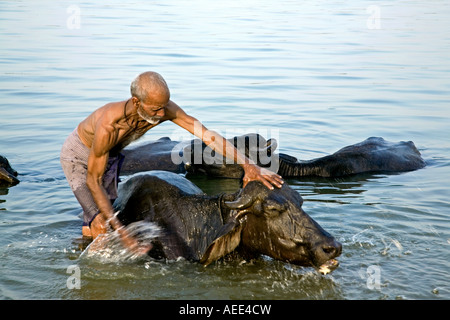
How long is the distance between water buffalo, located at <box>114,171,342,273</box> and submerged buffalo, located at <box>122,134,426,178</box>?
2.30m

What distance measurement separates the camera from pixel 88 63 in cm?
1595

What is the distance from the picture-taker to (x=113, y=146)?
207 inches

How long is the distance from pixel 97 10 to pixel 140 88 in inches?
950

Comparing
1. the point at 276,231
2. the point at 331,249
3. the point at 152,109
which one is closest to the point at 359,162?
the point at 276,231

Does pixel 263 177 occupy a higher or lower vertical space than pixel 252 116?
lower

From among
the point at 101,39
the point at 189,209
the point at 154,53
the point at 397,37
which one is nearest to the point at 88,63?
the point at 154,53

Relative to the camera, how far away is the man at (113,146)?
480 centimetres

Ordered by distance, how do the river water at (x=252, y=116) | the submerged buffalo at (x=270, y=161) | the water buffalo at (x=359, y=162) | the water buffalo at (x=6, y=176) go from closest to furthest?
the river water at (x=252, y=116), the water buffalo at (x=6, y=176), the submerged buffalo at (x=270, y=161), the water buffalo at (x=359, y=162)

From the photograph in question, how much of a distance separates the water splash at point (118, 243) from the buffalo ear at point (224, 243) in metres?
0.59

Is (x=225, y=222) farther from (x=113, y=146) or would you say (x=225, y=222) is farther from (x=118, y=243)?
(x=113, y=146)

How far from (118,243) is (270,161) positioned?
116 inches

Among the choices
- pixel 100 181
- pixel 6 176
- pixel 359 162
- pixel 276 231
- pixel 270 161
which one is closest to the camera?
pixel 276 231

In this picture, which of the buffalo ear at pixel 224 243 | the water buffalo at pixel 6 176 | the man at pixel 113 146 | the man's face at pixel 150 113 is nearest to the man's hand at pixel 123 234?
the man at pixel 113 146

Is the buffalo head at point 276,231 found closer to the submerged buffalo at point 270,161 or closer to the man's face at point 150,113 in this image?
the man's face at point 150,113
